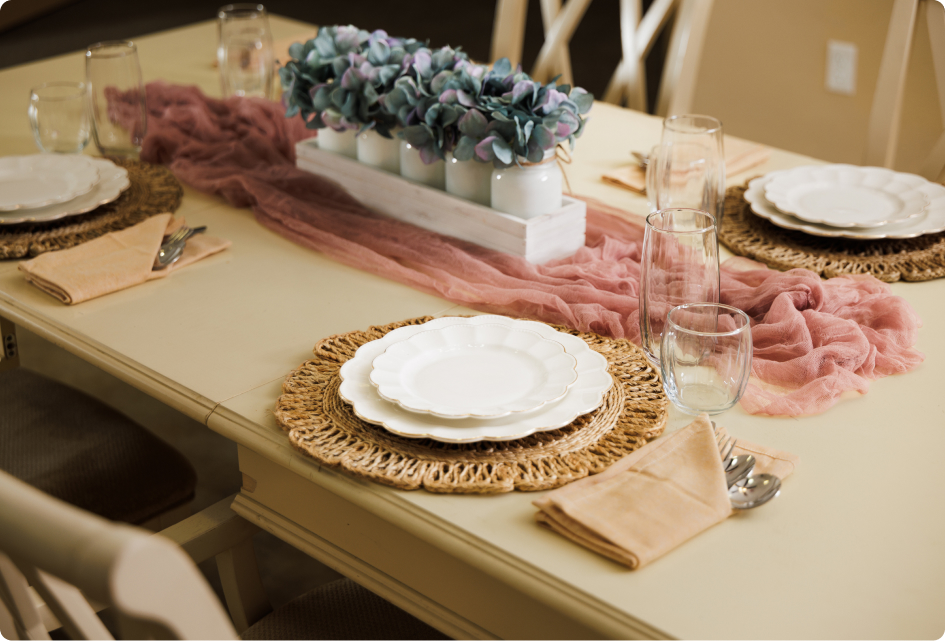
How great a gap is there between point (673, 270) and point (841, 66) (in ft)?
7.03

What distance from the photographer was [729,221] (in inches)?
52.1

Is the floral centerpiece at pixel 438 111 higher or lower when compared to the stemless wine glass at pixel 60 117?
higher

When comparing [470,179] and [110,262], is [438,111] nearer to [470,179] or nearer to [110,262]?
[470,179]

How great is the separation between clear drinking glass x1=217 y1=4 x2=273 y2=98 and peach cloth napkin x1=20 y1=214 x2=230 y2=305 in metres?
0.58

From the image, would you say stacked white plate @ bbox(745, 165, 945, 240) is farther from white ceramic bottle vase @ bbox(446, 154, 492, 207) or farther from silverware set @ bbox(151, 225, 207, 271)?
silverware set @ bbox(151, 225, 207, 271)

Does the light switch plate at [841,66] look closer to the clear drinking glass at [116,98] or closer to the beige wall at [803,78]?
the beige wall at [803,78]

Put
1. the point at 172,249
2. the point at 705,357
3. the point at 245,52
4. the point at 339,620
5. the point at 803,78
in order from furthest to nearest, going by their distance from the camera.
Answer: the point at 803,78 < the point at 245,52 < the point at 172,249 < the point at 339,620 < the point at 705,357

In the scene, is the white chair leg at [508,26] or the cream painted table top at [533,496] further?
the white chair leg at [508,26]

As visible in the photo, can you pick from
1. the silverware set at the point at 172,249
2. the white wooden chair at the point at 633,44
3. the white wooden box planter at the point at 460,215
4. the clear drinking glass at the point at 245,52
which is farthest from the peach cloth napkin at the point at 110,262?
the white wooden chair at the point at 633,44

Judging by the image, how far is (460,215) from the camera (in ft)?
4.09

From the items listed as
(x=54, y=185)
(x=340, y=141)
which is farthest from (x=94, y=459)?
(x=340, y=141)

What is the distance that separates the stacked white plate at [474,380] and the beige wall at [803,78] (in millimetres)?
1991

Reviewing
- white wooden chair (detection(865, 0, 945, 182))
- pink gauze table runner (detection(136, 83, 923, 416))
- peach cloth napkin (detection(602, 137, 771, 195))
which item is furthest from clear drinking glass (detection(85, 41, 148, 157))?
white wooden chair (detection(865, 0, 945, 182))

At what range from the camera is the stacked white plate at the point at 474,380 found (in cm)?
80
